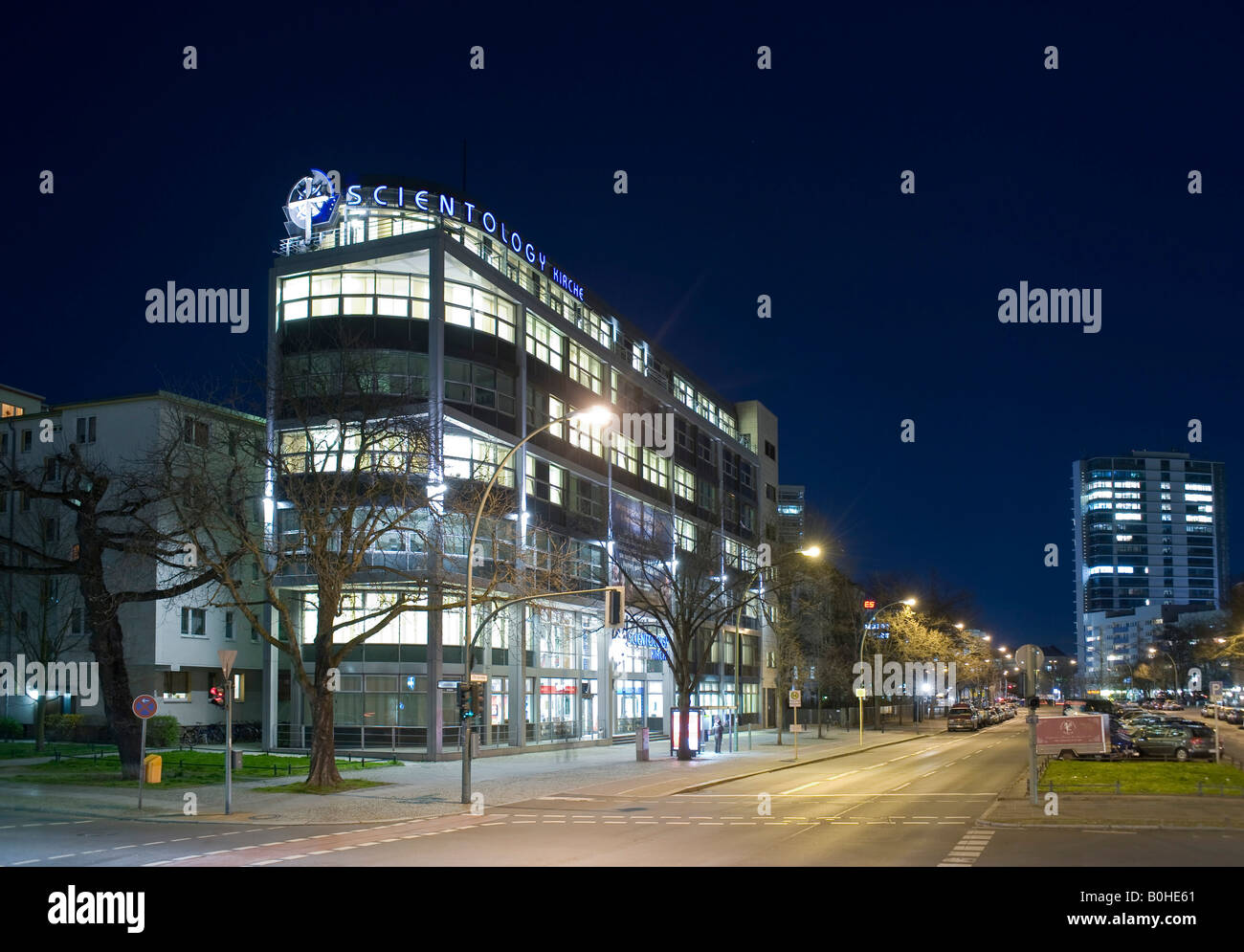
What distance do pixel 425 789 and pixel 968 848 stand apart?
17.4 meters

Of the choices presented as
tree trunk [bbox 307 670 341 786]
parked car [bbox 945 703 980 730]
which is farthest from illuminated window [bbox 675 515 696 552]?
tree trunk [bbox 307 670 341 786]

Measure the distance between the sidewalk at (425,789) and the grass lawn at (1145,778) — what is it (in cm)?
1005

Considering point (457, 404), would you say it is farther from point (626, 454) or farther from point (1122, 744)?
point (1122, 744)

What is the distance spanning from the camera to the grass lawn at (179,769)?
32688 mm

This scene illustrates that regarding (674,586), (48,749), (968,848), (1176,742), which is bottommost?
(48,749)

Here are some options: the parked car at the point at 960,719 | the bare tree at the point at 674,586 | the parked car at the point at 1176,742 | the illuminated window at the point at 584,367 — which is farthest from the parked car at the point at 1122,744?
the parked car at the point at 960,719

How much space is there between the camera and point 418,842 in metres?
19.7

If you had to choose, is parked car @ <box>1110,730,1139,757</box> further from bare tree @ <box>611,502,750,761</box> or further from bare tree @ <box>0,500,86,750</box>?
bare tree @ <box>0,500,86,750</box>

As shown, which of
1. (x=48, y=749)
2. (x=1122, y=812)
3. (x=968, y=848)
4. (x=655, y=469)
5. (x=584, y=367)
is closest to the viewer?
(x=968, y=848)

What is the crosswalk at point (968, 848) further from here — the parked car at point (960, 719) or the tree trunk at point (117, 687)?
the parked car at point (960, 719)

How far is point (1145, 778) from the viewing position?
1190 inches

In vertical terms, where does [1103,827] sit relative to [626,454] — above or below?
below

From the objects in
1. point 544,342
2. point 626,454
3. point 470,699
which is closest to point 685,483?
point 626,454

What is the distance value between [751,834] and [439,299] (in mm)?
30917
